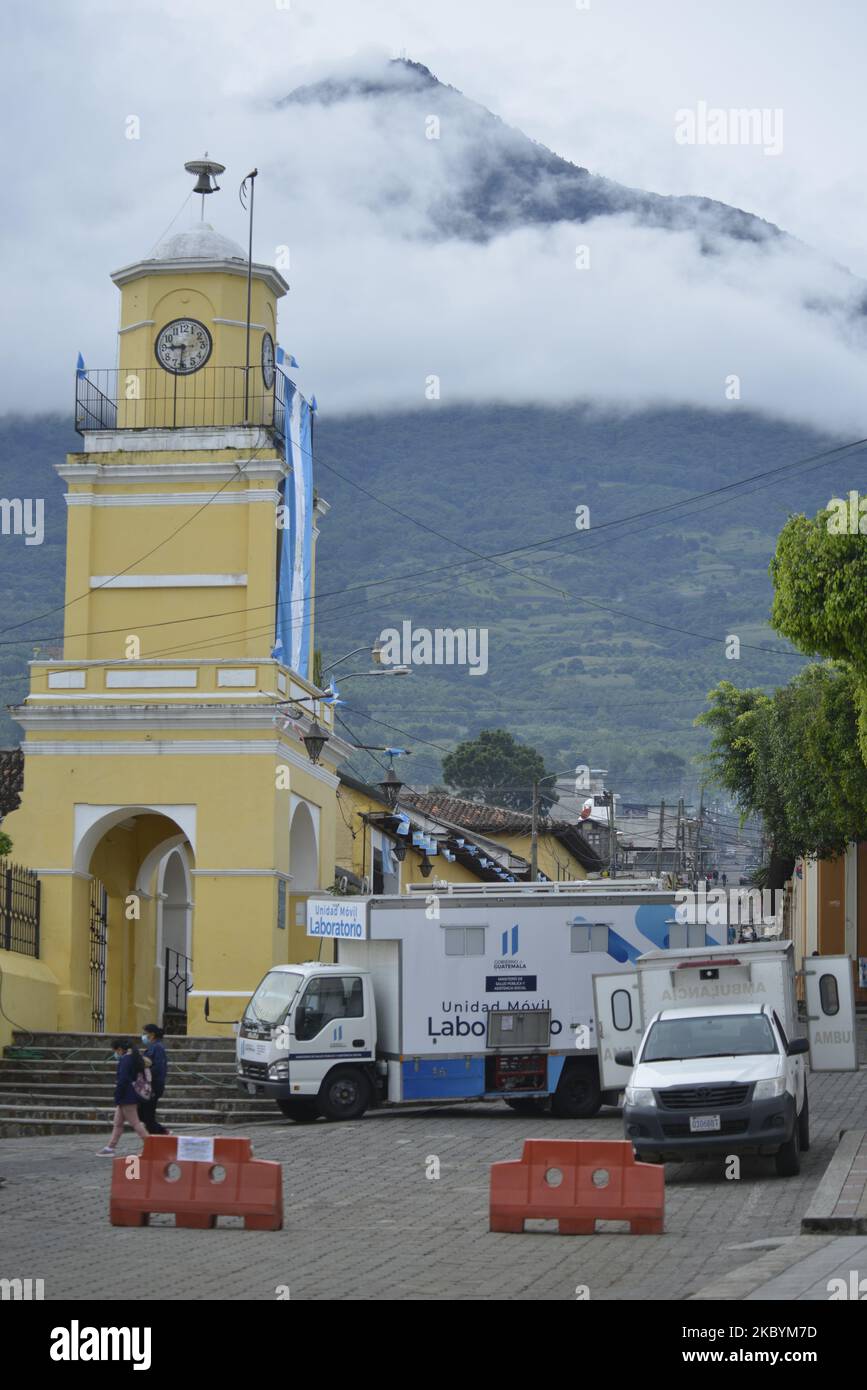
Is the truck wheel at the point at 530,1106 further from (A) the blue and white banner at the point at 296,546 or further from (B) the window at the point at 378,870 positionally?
(B) the window at the point at 378,870

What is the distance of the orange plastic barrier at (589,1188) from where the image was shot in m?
15.3

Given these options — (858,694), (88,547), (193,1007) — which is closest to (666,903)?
(858,694)

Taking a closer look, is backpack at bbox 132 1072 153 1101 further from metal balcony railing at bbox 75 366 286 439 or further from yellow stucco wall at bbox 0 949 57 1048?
metal balcony railing at bbox 75 366 286 439

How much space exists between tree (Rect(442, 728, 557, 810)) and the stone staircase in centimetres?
8018

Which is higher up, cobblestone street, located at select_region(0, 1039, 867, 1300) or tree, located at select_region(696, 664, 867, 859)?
tree, located at select_region(696, 664, 867, 859)

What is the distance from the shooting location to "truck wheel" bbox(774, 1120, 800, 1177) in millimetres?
19000

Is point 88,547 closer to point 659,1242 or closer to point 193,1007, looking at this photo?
point 193,1007

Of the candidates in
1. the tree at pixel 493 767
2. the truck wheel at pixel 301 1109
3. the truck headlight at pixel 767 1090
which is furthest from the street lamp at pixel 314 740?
the tree at pixel 493 767

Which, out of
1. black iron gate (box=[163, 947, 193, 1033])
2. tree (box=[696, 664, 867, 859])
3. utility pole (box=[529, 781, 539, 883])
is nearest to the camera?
tree (box=[696, 664, 867, 859])

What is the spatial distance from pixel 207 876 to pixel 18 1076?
4.90 meters

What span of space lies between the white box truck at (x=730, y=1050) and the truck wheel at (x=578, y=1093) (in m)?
3.58

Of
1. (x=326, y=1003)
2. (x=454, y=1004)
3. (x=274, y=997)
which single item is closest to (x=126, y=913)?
(x=274, y=997)

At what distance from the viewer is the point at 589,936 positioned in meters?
28.1

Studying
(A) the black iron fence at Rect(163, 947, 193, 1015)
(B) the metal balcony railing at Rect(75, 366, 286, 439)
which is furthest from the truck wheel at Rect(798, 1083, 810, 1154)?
(A) the black iron fence at Rect(163, 947, 193, 1015)
